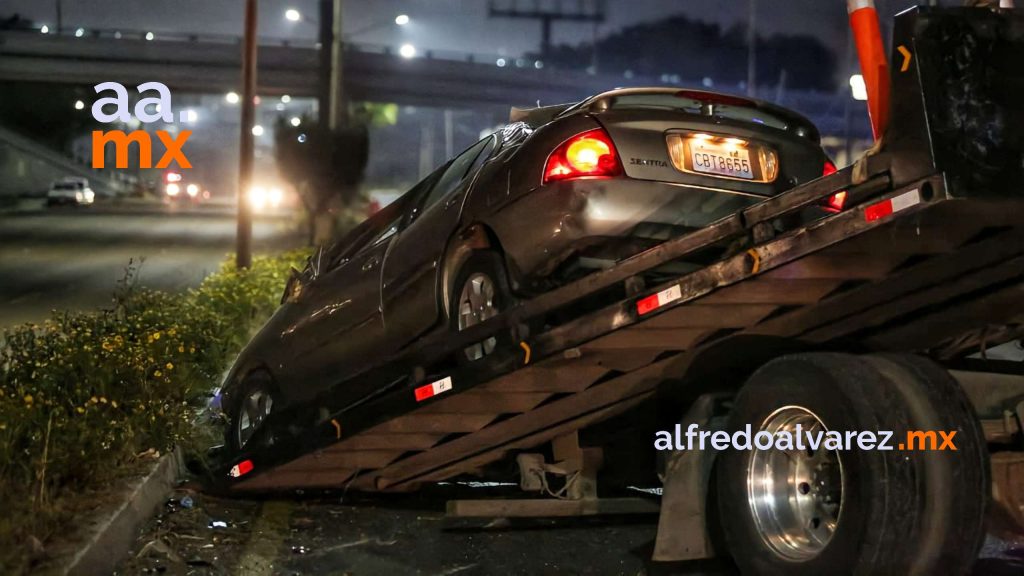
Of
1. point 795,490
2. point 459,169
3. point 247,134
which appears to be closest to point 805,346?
point 795,490

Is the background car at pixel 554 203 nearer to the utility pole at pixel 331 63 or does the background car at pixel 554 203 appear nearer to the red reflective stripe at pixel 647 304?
the red reflective stripe at pixel 647 304

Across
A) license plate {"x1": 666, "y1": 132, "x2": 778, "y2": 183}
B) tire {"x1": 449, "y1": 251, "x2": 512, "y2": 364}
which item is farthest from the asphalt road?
license plate {"x1": 666, "y1": 132, "x2": 778, "y2": 183}

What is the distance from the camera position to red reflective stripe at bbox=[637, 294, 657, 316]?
4.55 metres

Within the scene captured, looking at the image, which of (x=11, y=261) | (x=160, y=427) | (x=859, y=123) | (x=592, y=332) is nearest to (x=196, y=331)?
(x=160, y=427)

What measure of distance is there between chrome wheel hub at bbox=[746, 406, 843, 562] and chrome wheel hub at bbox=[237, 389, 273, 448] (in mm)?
4260

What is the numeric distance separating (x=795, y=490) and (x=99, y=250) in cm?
3077

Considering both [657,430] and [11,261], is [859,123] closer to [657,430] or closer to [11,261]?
[11,261]

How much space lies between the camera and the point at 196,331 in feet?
34.5

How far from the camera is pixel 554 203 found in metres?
5.71

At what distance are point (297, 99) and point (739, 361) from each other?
61.3 metres

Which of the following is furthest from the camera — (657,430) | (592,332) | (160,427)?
(160,427)

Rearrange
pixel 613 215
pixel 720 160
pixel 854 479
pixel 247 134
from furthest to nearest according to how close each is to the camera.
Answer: pixel 247 134, pixel 720 160, pixel 613 215, pixel 854 479

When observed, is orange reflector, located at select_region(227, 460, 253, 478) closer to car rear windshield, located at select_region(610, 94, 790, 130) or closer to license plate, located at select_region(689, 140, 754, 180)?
car rear windshield, located at select_region(610, 94, 790, 130)

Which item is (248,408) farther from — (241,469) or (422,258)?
(422,258)
